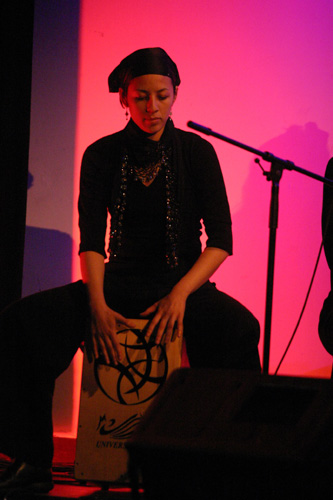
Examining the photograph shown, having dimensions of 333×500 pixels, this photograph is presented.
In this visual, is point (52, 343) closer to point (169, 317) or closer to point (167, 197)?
point (169, 317)

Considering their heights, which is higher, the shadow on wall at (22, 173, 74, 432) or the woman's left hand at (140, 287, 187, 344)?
the shadow on wall at (22, 173, 74, 432)

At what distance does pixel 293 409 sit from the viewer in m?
1.27

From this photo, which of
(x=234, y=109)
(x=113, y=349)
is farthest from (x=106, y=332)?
(x=234, y=109)

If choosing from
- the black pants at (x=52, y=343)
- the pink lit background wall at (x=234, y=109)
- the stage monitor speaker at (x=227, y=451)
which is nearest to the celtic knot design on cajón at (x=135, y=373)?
the black pants at (x=52, y=343)

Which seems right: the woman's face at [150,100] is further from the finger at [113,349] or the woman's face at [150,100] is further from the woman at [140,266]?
the finger at [113,349]

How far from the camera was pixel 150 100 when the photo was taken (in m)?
2.08

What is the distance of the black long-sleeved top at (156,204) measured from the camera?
207 centimetres

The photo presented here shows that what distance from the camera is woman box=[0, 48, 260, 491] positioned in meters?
1.82

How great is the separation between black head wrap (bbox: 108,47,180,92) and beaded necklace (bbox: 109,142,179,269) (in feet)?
0.85

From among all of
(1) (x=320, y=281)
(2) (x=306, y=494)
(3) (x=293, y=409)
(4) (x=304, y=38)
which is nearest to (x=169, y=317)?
(3) (x=293, y=409)

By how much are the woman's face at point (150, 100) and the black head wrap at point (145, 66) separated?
0.02 m

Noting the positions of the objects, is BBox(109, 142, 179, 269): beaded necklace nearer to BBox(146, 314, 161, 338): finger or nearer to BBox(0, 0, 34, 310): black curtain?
BBox(146, 314, 161, 338): finger

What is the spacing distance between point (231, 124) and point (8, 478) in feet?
5.92

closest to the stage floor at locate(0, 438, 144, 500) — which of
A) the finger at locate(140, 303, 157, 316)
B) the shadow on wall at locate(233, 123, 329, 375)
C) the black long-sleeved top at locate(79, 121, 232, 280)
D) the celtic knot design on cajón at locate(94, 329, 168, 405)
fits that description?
the celtic knot design on cajón at locate(94, 329, 168, 405)
